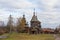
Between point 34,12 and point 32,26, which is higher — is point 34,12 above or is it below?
above

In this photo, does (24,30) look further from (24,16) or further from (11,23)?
(11,23)

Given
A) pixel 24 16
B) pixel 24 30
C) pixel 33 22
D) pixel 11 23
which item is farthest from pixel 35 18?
pixel 11 23

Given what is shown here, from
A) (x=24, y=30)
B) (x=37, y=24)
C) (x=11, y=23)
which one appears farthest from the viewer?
(x=11, y=23)

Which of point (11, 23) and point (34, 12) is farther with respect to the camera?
point (11, 23)

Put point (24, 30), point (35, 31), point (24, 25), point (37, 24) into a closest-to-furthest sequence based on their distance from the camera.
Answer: point (35, 31), point (37, 24), point (24, 30), point (24, 25)

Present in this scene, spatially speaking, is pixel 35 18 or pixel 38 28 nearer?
pixel 38 28

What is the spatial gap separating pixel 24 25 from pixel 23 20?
4637 millimetres

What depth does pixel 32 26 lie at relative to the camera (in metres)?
91.9

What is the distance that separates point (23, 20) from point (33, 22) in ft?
54.8

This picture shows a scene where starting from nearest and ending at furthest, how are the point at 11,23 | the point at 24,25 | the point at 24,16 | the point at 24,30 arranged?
the point at 24,30
the point at 24,25
the point at 24,16
the point at 11,23

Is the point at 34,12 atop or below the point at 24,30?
atop

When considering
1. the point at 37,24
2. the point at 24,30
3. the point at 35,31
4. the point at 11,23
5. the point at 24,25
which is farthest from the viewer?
the point at 11,23

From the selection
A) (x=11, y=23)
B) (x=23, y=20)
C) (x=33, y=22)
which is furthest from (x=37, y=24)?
(x=11, y=23)

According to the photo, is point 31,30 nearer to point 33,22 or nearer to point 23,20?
point 33,22
